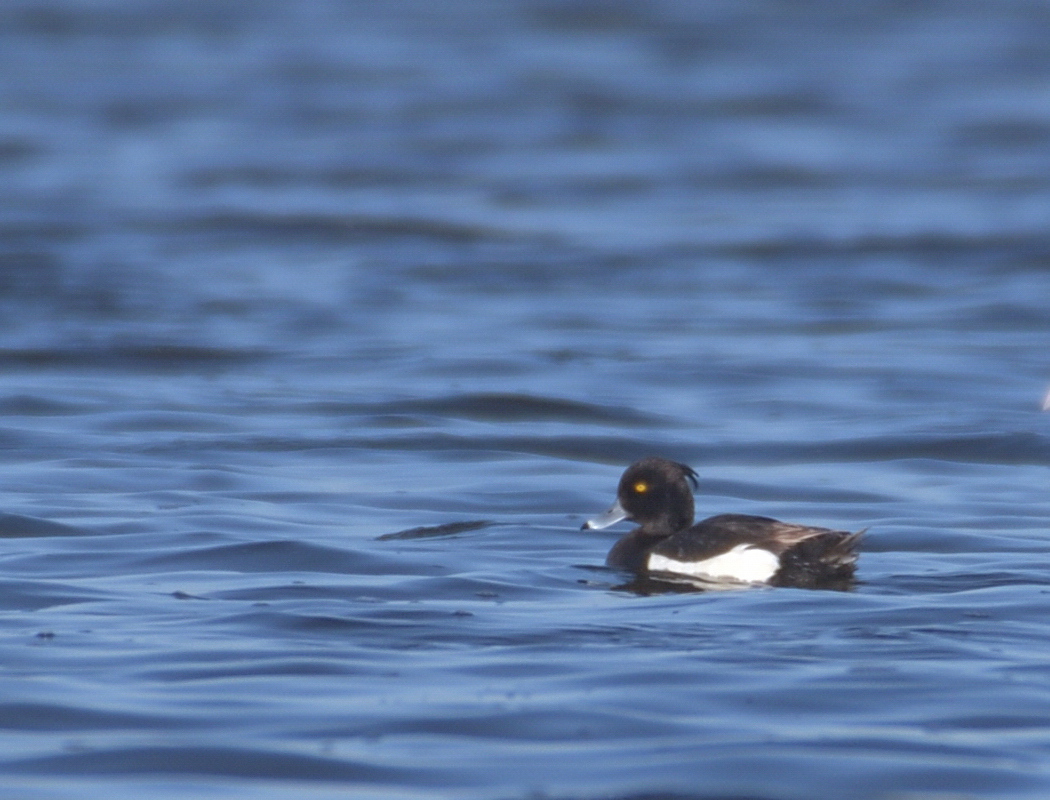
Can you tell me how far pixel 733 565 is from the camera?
9.34 metres

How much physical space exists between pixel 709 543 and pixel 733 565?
0.23 m

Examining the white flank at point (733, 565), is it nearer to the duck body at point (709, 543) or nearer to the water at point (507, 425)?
the duck body at point (709, 543)

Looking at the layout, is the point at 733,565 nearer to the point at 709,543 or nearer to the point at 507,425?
the point at 709,543

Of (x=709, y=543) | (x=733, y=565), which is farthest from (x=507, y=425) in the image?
(x=733, y=565)

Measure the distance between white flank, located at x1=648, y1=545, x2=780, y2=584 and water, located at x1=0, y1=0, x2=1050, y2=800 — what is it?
27 cm

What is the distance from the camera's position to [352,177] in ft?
102

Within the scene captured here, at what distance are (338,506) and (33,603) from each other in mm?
3051

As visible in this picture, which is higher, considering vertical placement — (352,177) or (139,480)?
(352,177)

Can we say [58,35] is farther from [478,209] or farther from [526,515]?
[526,515]

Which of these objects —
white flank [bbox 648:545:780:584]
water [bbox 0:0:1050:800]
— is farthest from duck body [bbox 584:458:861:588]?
water [bbox 0:0:1050:800]

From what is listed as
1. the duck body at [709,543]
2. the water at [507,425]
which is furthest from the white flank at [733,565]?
the water at [507,425]

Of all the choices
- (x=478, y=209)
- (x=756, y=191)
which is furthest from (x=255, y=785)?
(x=756, y=191)

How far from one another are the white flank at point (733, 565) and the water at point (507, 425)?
270 millimetres

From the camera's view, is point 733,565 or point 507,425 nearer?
point 733,565
